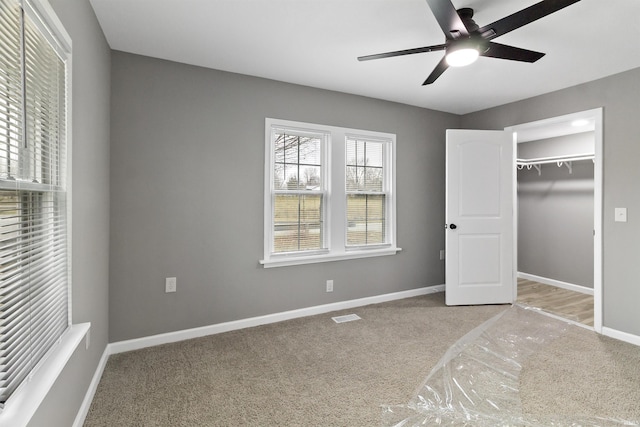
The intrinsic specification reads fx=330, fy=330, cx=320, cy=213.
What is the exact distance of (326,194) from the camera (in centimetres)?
370

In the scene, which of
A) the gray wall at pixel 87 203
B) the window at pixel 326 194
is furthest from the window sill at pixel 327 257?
the gray wall at pixel 87 203

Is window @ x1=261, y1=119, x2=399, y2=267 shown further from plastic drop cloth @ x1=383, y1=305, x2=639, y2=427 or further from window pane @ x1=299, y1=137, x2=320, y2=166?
plastic drop cloth @ x1=383, y1=305, x2=639, y2=427

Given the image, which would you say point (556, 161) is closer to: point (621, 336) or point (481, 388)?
point (621, 336)

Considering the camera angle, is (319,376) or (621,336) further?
(621,336)

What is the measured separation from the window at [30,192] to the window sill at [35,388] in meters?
0.03

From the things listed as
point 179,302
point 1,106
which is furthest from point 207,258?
point 1,106

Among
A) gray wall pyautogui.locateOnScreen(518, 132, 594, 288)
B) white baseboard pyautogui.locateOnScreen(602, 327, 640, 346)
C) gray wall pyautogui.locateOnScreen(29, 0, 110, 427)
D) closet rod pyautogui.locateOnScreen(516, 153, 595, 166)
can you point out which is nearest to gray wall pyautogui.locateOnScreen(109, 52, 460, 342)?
gray wall pyautogui.locateOnScreen(29, 0, 110, 427)

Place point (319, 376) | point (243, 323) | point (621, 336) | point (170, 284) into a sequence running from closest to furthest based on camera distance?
1. point (319, 376)
2. point (170, 284)
3. point (621, 336)
4. point (243, 323)

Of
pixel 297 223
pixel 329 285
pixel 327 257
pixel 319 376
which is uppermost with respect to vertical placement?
pixel 297 223

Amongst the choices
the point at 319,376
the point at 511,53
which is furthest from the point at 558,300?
the point at 319,376

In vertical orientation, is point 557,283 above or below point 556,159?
below

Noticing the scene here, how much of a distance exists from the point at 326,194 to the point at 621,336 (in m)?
3.12

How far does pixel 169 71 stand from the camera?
289 cm

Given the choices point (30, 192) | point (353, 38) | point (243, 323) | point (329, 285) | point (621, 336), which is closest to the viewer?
point (30, 192)
